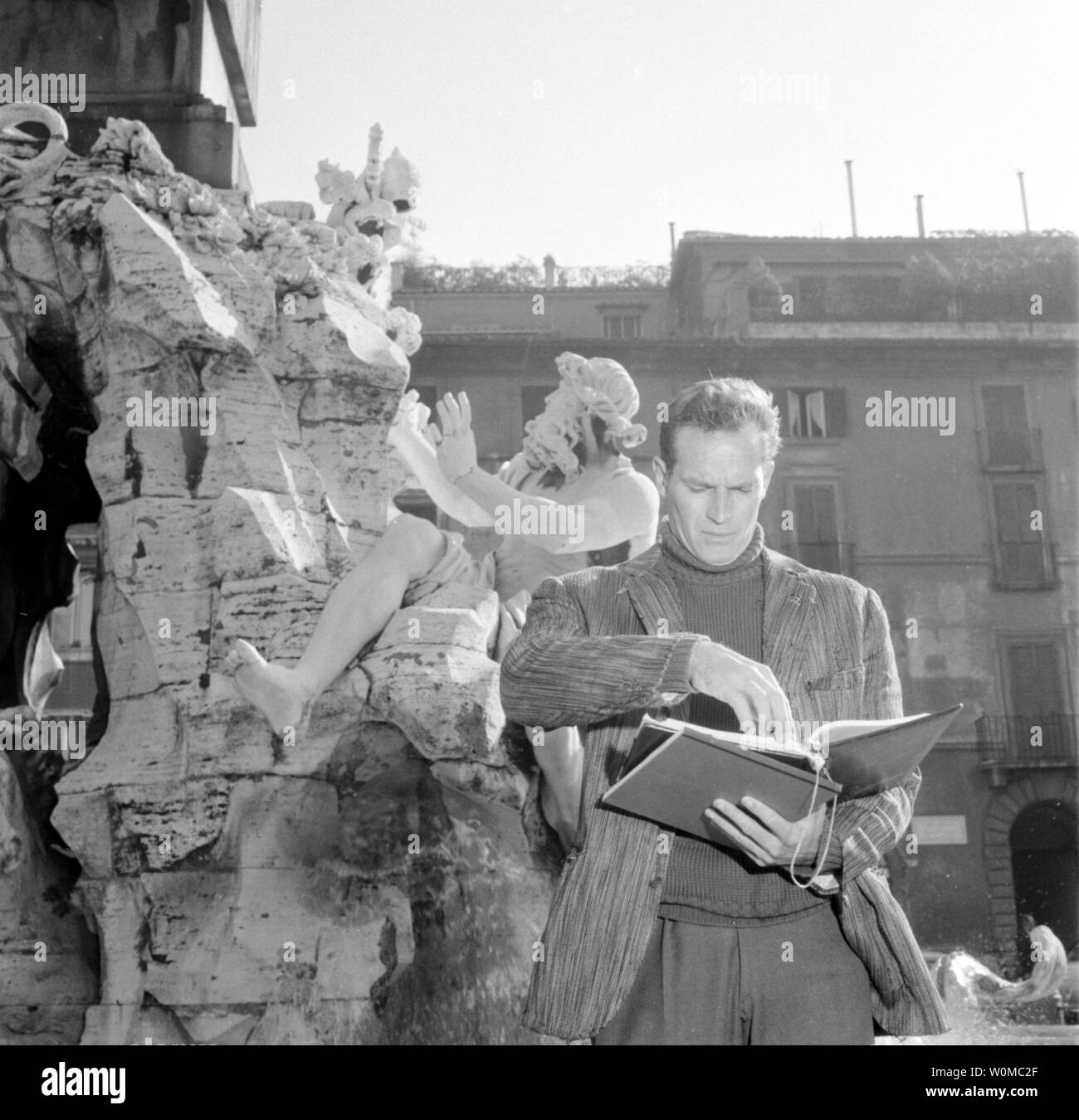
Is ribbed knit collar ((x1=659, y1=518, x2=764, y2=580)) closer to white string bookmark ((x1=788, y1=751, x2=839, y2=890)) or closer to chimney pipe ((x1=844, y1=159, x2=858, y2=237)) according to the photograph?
white string bookmark ((x1=788, y1=751, x2=839, y2=890))

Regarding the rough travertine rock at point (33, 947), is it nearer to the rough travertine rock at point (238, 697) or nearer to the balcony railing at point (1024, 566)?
the rough travertine rock at point (238, 697)

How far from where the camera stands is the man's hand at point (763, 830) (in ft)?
7.64

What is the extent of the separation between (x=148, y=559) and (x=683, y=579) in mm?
3311

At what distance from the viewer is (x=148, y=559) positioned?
5.60 metres

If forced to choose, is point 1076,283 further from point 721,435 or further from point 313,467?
point 721,435

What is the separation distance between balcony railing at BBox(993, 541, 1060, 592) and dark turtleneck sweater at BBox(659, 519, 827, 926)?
21.6m

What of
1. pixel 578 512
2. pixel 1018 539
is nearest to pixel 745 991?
pixel 578 512

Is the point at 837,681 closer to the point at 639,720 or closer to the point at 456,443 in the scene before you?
the point at 639,720

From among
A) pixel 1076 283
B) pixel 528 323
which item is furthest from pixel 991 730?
pixel 528 323

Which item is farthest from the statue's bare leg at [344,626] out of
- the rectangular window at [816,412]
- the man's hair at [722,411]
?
the rectangular window at [816,412]

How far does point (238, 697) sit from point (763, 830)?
3211mm

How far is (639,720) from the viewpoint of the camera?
103 inches

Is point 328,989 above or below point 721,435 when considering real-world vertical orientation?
below

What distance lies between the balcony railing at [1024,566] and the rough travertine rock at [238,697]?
738 inches
